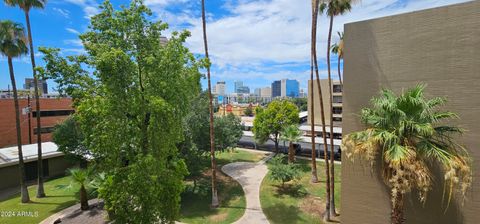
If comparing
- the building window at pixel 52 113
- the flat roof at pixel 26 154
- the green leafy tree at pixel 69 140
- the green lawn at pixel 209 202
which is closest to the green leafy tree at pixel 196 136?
the green lawn at pixel 209 202

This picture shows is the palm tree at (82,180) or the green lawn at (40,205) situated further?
the palm tree at (82,180)

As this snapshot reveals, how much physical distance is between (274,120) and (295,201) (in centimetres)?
1306

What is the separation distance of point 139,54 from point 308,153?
2556cm

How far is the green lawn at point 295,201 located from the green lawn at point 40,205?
12.0 m

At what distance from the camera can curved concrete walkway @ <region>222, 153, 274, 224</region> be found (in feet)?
45.8

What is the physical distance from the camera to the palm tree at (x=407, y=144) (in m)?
5.93

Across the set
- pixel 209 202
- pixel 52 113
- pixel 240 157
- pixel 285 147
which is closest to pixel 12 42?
pixel 209 202

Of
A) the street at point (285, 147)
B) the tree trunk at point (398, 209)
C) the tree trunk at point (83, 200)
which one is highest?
the tree trunk at point (398, 209)

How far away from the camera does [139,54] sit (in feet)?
26.9

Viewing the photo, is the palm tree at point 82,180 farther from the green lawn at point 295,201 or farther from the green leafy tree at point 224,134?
the green lawn at point 295,201

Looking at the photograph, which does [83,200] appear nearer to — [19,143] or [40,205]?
[40,205]

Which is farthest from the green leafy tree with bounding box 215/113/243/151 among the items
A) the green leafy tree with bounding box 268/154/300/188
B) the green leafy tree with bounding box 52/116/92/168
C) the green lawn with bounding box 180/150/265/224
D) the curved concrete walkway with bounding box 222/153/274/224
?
the green leafy tree with bounding box 52/116/92/168

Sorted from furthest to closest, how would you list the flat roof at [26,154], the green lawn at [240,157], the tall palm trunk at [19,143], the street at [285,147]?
the street at [285,147], the green lawn at [240,157], the flat roof at [26,154], the tall palm trunk at [19,143]

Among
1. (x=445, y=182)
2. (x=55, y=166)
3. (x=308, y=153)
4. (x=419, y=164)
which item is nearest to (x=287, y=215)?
(x=445, y=182)
